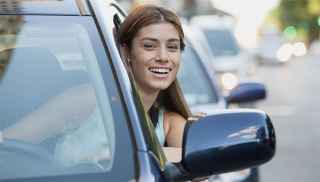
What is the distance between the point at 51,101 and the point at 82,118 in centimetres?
13

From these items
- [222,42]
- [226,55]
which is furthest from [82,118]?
[222,42]

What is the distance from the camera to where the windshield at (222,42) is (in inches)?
834

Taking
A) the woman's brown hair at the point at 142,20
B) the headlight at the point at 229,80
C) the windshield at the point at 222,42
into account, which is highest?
the woman's brown hair at the point at 142,20

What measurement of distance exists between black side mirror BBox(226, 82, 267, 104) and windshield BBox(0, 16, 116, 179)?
3793mm

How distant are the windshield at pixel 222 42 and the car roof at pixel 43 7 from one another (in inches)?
654

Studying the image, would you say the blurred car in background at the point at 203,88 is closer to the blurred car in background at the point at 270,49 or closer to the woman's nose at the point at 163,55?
the woman's nose at the point at 163,55

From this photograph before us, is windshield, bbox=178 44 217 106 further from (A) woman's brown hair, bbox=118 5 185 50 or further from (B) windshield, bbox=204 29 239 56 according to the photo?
(B) windshield, bbox=204 29 239 56

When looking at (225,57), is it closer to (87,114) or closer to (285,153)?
(285,153)

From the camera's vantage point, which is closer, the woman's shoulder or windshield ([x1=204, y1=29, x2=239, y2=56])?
the woman's shoulder

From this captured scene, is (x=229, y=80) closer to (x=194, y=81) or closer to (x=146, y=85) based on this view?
(x=194, y=81)

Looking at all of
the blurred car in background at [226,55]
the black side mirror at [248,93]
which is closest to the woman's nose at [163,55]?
the black side mirror at [248,93]

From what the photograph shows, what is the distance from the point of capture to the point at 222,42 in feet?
71.8

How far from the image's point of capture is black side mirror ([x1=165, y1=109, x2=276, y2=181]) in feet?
11.9

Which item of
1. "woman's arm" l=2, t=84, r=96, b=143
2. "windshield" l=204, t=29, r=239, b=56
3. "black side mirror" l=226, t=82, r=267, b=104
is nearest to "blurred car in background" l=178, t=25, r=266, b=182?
"black side mirror" l=226, t=82, r=267, b=104
